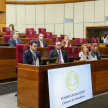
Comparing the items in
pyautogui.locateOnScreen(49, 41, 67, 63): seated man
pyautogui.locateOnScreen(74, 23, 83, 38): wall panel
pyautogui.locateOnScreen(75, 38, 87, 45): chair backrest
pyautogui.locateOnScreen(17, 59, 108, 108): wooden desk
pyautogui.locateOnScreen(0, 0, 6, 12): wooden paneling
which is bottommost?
pyautogui.locateOnScreen(17, 59, 108, 108): wooden desk

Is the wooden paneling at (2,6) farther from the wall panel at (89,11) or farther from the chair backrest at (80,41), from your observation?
the chair backrest at (80,41)

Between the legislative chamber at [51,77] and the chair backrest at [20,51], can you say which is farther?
the chair backrest at [20,51]

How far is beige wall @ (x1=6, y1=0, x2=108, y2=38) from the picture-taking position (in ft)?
A: 28.2

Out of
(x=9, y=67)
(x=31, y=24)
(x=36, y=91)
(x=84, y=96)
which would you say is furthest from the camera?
(x=31, y=24)

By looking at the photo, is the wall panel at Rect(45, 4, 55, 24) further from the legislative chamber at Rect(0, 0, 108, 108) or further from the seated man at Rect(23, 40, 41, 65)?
the seated man at Rect(23, 40, 41, 65)

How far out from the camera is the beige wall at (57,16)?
28.2 ft

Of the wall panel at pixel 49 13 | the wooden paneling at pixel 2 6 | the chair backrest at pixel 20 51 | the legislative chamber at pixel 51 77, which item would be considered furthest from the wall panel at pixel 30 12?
the chair backrest at pixel 20 51

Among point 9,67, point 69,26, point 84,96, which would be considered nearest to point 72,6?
point 69,26

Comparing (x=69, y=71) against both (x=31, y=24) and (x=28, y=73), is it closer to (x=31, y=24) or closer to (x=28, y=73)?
(x=28, y=73)

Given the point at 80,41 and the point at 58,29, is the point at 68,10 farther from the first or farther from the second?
the point at 80,41

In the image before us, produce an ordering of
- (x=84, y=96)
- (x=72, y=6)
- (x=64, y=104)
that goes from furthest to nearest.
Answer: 1. (x=72, y=6)
2. (x=84, y=96)
3. (x=64, y=104)

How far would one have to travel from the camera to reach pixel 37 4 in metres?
9.49

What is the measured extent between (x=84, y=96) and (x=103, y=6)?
6721 millimetres

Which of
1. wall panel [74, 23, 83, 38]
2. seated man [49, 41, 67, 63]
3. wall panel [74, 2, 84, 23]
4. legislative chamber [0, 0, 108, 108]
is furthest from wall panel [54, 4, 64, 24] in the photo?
seated man [49, 41, 67, 63]
